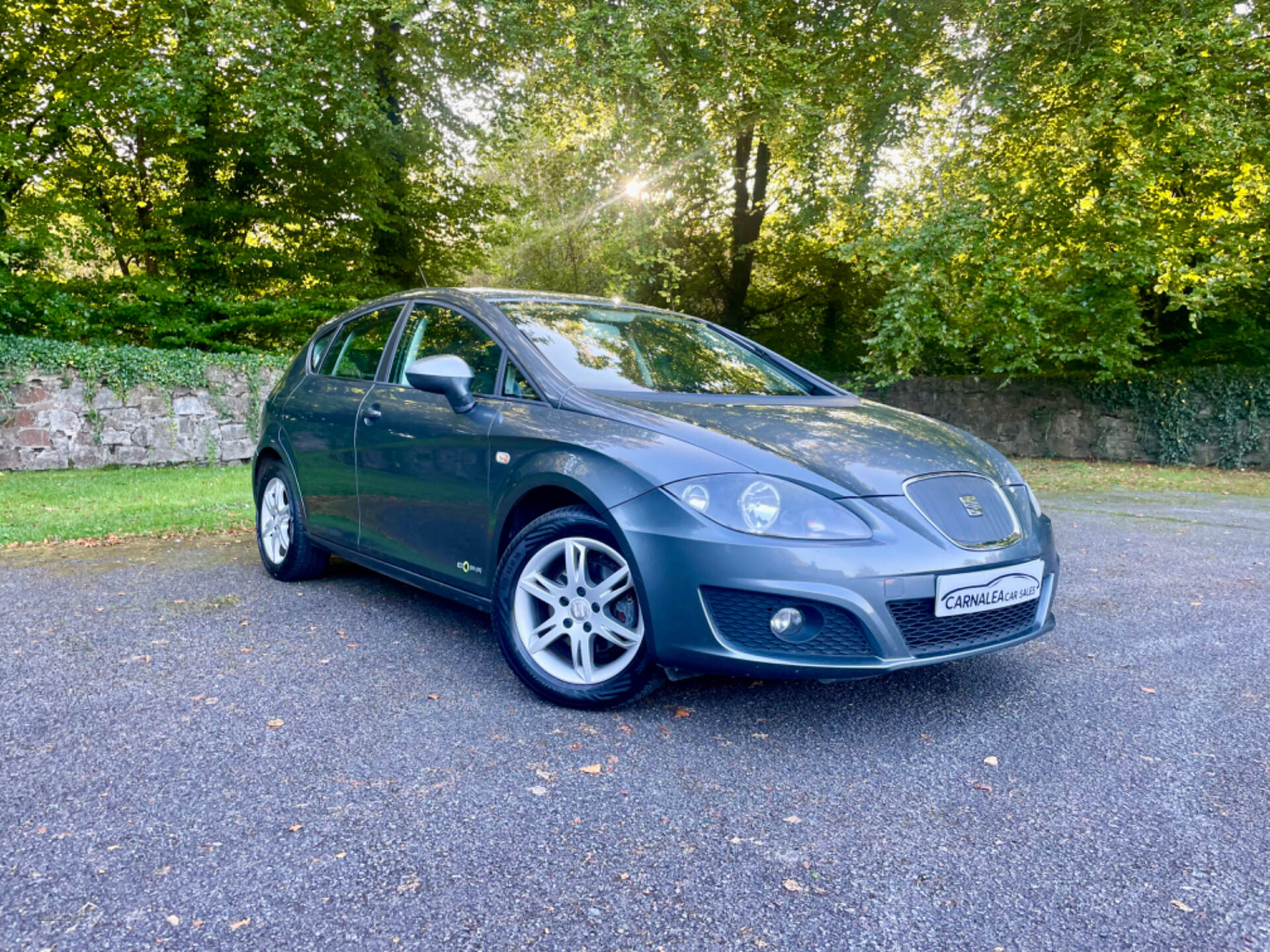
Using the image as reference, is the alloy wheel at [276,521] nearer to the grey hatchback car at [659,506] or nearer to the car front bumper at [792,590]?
the grey hatchback car at [659,506]

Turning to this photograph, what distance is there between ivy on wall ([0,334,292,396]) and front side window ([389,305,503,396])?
9.75m

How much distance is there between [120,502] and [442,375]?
687cm

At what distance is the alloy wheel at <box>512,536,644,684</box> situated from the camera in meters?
3.17

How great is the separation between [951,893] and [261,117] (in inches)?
561

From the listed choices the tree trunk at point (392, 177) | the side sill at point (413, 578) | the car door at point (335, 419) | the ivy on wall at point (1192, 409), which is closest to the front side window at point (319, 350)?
the car door at point (335, 419)

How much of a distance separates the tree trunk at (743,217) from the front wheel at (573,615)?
53.8ft

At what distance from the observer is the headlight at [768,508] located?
2.91 m

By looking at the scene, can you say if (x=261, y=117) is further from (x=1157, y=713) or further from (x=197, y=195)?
(x=1157, y=713)

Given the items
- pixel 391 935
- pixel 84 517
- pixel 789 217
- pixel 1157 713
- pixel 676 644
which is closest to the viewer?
pixel 391 935

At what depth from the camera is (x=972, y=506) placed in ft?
10.5

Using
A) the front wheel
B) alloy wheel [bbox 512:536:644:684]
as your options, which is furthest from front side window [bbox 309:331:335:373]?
alloy wheel [bbox 512:536:644:684]

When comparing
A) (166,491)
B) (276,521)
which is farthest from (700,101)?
(276,521)

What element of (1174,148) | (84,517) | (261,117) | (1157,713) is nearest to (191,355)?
(261,117)

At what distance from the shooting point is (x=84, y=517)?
7.83m
